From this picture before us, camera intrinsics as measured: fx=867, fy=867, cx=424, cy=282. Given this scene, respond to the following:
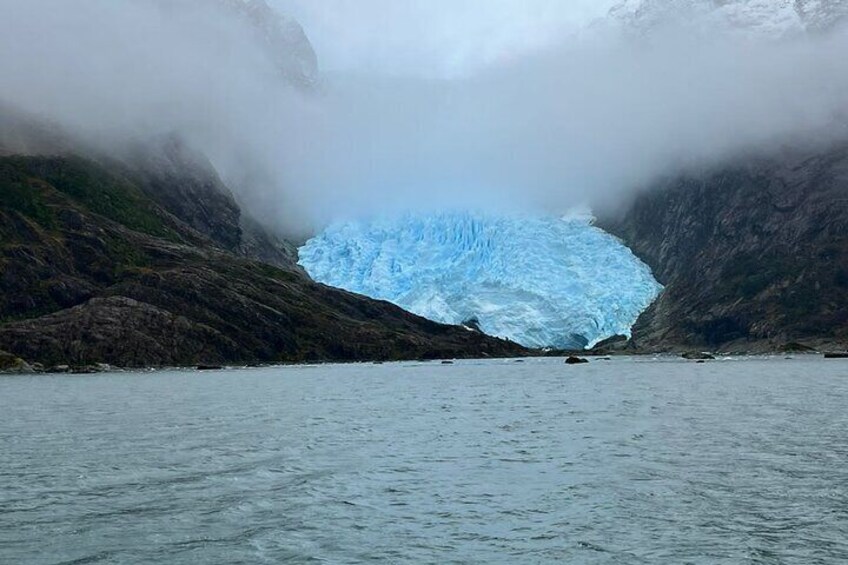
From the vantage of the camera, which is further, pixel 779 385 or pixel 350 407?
pixel 779 385

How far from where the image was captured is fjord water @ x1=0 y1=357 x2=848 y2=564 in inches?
1006

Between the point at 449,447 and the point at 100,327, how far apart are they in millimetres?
156828

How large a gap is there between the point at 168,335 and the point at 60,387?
89703 mm

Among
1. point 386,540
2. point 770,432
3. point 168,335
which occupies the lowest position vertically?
point 386,540

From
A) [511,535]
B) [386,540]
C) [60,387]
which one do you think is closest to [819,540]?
[511,535]

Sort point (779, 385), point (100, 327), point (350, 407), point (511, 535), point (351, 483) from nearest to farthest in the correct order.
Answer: point (511, 535)
point (351, 483)
point (350, 407)
point (779, 385)
point (100, 327)

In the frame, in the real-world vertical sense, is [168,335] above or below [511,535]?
above

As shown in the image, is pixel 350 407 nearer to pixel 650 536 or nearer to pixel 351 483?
pixel 351 483

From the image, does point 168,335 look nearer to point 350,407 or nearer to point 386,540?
point 350,407

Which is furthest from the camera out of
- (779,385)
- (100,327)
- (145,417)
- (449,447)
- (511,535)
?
(100,327)

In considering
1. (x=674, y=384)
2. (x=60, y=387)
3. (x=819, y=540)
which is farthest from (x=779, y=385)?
(x=60, y=387)

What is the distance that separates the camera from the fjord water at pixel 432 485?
2555cm

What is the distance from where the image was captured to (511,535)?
27219mm

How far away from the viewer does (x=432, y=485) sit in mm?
35781
